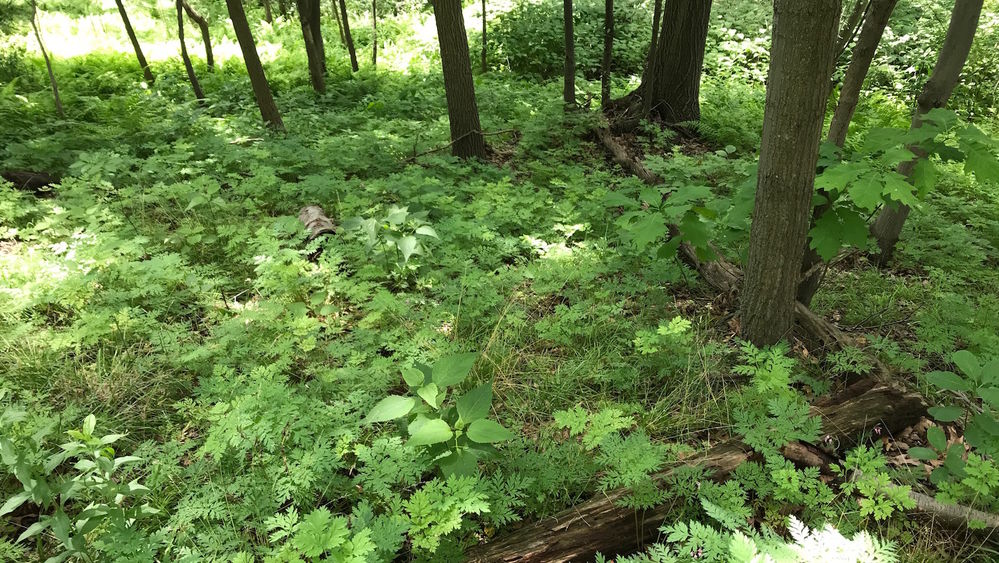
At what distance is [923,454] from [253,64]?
7.48 metres

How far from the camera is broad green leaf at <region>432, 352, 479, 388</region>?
2.30 meters

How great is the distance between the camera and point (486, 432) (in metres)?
2.11

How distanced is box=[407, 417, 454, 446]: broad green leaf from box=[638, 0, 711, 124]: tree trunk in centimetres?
620

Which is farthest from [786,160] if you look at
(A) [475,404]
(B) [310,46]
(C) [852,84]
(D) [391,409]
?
(B) [310,46]

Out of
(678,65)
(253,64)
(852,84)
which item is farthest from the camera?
(678,65)

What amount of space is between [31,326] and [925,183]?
532 centimetres

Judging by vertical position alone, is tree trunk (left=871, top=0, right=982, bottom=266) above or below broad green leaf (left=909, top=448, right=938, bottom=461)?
above

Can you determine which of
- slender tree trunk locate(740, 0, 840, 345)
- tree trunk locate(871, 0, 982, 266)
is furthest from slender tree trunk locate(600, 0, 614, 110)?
slender tree trunk locate(740, 0, 840, 345)

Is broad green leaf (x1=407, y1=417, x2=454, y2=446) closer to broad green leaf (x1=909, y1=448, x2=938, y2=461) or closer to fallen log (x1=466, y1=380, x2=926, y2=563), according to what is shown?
fallen log (x1=466, y1=380, x2=926, y2=563)

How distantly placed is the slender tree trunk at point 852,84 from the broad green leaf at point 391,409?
7.69 feet

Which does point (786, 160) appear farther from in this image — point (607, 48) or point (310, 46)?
point (310, 46)

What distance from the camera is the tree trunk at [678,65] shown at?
684 centimetres

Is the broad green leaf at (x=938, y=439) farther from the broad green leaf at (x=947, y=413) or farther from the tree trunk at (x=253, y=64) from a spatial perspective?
the tree trunk at (x=253, y=64)

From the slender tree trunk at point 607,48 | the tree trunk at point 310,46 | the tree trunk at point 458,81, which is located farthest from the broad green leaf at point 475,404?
the tree trunk at point 310,46
